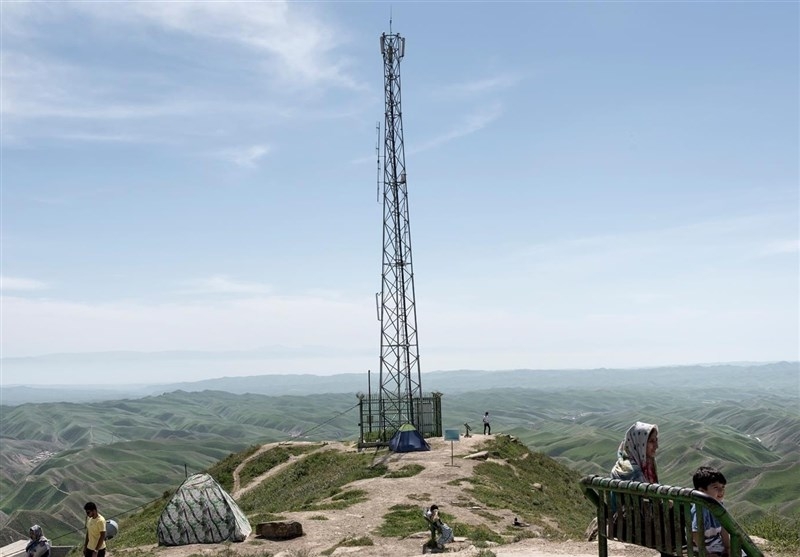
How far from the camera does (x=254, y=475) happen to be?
49656 mm

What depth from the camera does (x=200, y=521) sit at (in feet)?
85.1

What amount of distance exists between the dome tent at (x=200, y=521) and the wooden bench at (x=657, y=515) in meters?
18.9

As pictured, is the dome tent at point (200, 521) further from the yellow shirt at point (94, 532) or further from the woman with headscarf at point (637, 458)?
the woman with headscarf at point (637, 458)

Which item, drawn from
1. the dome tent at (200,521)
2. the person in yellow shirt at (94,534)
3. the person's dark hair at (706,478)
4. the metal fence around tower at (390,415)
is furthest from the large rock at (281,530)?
the metal fence around tower at (390,415)

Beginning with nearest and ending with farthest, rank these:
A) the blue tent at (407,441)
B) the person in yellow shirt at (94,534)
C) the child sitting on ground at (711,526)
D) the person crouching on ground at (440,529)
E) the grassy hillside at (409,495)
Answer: the child sitting on ground at (711,526), the person in yellow shirt at (94,534), the person crouching on ground at (440,529), the grassy hillside at (409,495), the blue tent at (407,441)

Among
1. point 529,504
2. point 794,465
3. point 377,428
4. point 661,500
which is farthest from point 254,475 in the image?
point 794,465

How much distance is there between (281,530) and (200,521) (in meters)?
3.16

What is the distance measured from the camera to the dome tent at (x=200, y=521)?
25562 mm

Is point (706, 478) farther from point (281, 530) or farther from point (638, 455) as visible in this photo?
point (281, 530)

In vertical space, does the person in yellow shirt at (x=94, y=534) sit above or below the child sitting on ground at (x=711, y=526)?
below

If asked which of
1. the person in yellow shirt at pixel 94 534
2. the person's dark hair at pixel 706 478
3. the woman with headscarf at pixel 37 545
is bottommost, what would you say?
the woman with headscarf at pixel 37 545

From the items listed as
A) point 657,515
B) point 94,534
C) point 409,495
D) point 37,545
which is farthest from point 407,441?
point 657,515

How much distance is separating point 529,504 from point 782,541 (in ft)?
62.3

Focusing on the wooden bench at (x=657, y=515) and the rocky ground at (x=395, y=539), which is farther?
the rocky ground at (x=395, y=539)
